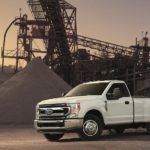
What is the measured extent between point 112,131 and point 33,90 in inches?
536

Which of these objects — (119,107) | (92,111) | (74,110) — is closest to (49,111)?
(74,110)

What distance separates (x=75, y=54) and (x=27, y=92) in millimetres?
27887

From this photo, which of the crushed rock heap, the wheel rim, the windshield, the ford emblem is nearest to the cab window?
the windshield

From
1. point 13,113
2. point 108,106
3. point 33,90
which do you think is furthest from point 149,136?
point 33,90

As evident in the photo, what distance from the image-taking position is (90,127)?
1931 centimetres

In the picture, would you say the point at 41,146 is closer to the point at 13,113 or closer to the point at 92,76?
the point at 13,113

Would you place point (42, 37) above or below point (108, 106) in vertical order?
above

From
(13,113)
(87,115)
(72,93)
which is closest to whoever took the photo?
(87,115)

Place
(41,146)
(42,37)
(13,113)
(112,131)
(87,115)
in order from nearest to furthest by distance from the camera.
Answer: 1. (41,146)
2. (87,115)
3. (112,131)
4. (13,113)
5. (42,37)

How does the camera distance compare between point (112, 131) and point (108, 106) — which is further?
point (112, 131)

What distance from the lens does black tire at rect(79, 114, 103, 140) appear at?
63.1ft

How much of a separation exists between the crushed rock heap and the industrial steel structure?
65.0ft

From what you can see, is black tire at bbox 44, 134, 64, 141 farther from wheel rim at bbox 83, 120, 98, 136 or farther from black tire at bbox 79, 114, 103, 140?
wheel rim at bbox 83, 120, 98, 136

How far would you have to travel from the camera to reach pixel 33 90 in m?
36.1
